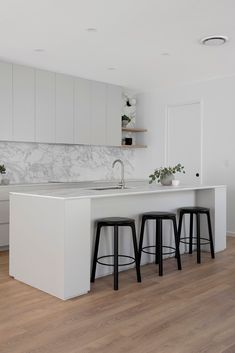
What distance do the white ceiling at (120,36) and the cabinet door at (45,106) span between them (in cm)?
20

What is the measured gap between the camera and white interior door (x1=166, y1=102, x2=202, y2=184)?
611 cm

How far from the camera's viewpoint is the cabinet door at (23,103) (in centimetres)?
505

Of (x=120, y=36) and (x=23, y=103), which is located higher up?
(x=120, y=36)

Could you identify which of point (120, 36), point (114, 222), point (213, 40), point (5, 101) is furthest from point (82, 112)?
point (114, 222)

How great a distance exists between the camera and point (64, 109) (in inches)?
221

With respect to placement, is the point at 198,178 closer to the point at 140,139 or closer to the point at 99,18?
the point at 140,139

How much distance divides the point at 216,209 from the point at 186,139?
1.95 metres

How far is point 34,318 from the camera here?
102 inches

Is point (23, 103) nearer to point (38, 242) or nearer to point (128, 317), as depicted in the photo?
point (38, 242)

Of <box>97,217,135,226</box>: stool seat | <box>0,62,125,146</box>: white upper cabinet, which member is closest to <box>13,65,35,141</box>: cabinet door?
<box>0,62,125,146</box>: white upper cabinet

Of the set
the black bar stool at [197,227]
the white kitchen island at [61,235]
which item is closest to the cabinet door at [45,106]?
the white kitchen island at [61,235]

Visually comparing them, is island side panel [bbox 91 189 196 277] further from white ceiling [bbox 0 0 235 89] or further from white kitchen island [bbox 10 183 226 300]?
white ceiling [bbox 0 0 235 89]

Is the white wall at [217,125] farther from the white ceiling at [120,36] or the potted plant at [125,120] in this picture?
the potted plant at [125,120]

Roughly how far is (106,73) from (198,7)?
2509 millimetres
